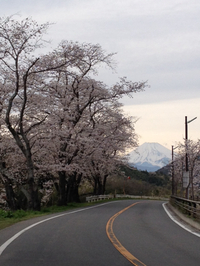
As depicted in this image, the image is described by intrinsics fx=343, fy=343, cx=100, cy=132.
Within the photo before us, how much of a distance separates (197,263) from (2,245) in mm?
5079

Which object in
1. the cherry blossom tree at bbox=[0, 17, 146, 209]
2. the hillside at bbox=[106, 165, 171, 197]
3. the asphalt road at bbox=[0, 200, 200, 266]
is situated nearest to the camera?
the asphalt road at bbox=[0, 200, 200, 266]

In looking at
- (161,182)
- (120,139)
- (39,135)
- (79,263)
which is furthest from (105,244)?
(161,182)

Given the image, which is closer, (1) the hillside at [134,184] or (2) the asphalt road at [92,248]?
(2) the asphalt road at [92,248]

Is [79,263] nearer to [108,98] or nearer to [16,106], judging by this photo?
[16,106]

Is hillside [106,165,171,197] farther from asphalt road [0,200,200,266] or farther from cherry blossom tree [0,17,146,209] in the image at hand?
asphalt road [0,200,200,266]

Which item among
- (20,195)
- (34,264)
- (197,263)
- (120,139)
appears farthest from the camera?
(20,195)

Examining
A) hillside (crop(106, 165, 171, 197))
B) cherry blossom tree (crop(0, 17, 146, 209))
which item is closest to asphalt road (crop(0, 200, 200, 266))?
cherry blossom tree (crop(0, 17, 146, 209))

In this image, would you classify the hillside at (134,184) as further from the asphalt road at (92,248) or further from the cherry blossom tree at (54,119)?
the asphalt road at (92,248)

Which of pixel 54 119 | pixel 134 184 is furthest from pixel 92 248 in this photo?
pixel 134 184

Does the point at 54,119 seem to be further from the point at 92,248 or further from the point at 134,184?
the point at 134,184

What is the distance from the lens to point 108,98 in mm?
29453

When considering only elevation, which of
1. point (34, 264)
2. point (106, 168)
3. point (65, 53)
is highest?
point (65, 53)

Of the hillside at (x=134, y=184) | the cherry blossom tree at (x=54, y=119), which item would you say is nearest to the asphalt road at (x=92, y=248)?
the cherry blossom tree at (x=54, y=119)

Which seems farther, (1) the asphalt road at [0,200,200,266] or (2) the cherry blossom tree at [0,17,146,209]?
(2) the cherry blossom tree at [0,17,146,209]
